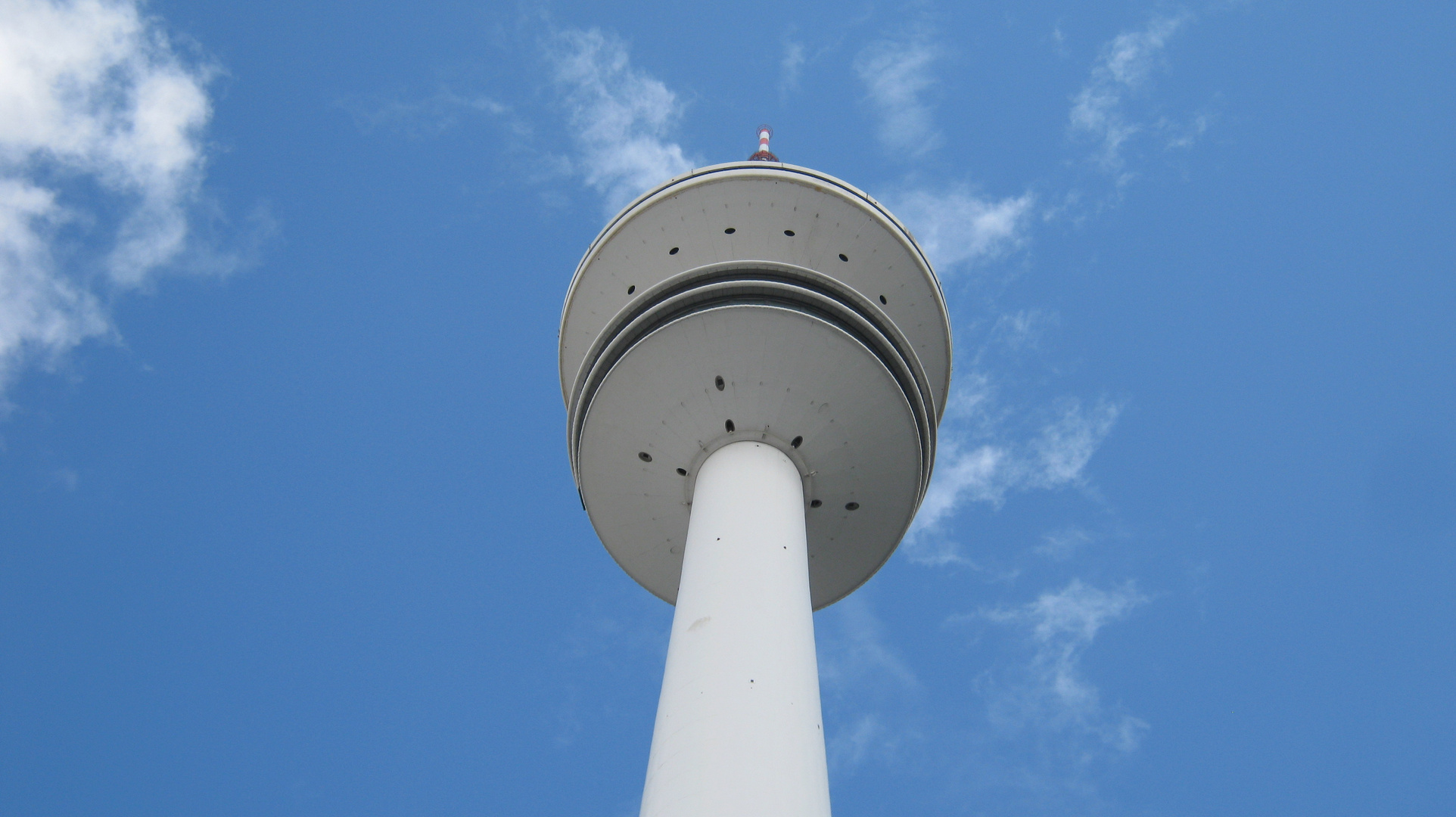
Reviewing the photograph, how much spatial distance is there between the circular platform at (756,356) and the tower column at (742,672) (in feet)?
4.70

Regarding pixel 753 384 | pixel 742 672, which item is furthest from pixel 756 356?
pixel 742 672

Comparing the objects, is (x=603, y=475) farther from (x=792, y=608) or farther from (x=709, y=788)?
(x=709, y=788)

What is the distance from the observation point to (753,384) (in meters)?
17.2

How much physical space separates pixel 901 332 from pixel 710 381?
3712 mm

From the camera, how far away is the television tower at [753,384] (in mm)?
16422

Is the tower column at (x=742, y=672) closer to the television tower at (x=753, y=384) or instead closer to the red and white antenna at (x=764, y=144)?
the television tower at (x=753, y=384)

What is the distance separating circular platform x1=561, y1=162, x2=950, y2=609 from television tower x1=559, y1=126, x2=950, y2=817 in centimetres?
3

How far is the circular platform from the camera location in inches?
677

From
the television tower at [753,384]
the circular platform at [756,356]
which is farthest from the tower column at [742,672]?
the circular platform at [756,356]

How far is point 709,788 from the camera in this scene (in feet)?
37.6

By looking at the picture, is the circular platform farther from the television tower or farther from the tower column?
the tower column

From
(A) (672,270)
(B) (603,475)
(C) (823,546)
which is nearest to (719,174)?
(A) (672,270)

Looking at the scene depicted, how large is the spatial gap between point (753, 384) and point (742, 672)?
5720 mm

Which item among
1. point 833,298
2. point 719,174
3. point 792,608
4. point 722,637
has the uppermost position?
point 719,174
